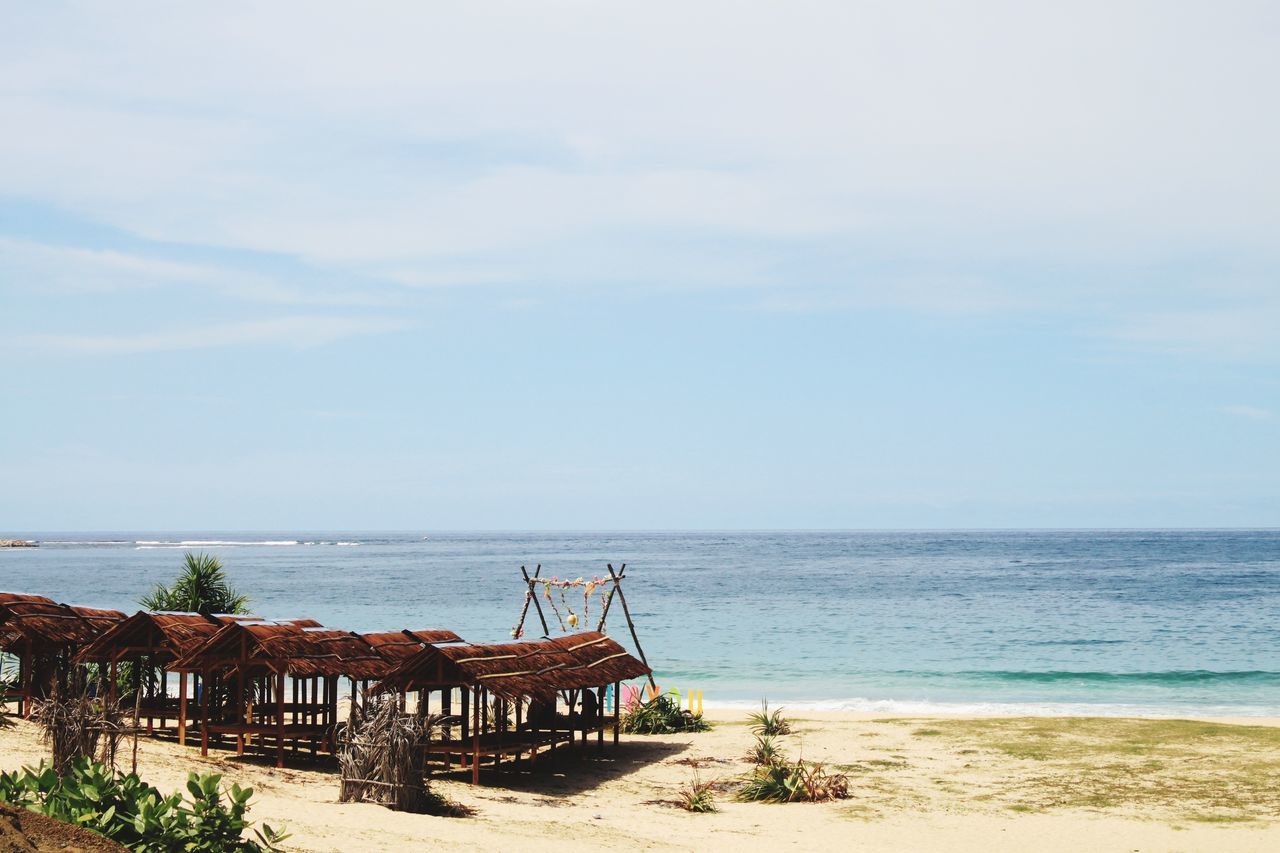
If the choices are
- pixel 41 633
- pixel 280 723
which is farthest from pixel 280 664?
pixel 41 633

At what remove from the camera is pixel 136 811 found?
8.88m

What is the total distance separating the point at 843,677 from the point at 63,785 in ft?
94.3

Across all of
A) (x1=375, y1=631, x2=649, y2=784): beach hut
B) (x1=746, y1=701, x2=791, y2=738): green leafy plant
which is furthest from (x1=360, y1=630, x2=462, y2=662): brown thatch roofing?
(x1=746, y1=701, x2=791, y2=738): green leafy plant

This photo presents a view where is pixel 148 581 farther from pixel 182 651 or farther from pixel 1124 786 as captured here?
pixel 1124 786

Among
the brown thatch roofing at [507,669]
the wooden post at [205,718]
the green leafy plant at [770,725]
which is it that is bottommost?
the green leafy plant at [770,725]

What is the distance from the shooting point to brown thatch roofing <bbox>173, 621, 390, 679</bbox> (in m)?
17.7

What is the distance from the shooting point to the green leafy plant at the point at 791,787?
55.3ft

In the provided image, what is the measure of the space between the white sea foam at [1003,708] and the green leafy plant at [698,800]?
12.0m

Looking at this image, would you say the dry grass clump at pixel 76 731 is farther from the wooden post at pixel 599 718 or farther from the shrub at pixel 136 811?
the wooden post at pixel 599 718

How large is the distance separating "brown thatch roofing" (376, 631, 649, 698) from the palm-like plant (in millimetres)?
→ 7728

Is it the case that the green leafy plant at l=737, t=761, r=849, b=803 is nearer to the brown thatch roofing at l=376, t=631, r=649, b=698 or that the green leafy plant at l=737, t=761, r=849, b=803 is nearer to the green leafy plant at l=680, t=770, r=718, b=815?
the green leafy plant at l=680, t=770, r=718, b=815

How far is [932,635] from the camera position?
149 ft

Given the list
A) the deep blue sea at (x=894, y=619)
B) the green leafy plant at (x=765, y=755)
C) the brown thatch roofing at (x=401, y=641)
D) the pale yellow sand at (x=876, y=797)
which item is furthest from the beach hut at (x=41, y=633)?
the deep blue sea at (x=894, y=619)

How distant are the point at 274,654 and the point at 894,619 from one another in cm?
3801
